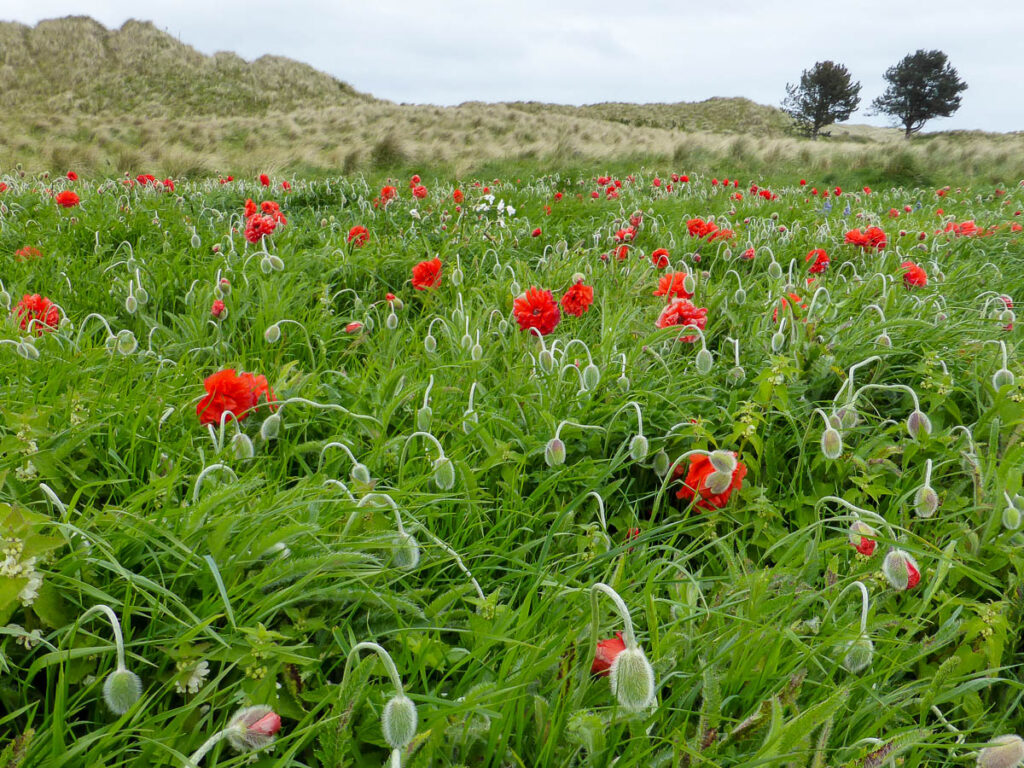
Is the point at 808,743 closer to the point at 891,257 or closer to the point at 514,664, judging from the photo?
the point at 514,664

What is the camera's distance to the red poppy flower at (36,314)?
8.56ft

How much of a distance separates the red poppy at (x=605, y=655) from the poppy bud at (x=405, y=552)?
392mm

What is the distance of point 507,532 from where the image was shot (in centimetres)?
181

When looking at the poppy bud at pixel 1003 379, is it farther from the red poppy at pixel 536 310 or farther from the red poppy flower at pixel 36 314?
the red poppy flower at pixel 36 314

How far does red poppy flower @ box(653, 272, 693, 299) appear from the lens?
297cm

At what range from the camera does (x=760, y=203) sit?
Answer: 709cm

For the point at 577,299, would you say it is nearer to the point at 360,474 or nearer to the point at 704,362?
the point at 704,362

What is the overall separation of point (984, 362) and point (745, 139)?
582 inches

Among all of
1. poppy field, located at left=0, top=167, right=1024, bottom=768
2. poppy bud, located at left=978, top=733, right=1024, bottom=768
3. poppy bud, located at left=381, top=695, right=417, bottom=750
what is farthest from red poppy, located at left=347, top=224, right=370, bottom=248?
poppy bud, located at left=978, top=733, right=1024, bottom=768

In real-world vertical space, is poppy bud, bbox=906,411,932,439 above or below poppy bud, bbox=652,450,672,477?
above

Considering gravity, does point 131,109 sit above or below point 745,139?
above

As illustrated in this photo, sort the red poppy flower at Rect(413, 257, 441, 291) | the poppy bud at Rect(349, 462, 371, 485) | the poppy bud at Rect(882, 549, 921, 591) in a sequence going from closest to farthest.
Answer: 1. the poppy bud at Rect(882, 549, 921, 591)
2. the poppy bud at Rect(349, 462, 371, 485)
3. the red poppy flower at Rect(413, 257, 441, 291)

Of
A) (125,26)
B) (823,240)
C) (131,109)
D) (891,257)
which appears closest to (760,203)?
(823,240)

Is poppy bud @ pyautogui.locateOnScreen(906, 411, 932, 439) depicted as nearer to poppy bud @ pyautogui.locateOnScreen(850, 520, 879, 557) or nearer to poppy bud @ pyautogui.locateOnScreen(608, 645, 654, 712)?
poppy bud @ pyautogui.locateOnScreen(850, 520, 879, 557)
